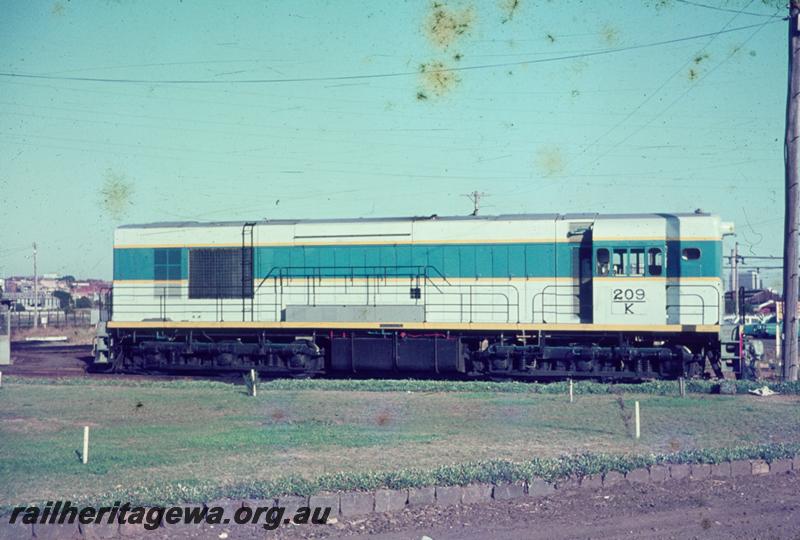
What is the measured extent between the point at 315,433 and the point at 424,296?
8.61m

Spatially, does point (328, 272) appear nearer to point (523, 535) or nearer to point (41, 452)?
point (41, 452)

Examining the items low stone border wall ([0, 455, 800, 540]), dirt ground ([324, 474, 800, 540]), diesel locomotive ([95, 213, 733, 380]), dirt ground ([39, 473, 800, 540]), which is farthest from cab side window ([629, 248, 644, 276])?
dirt ground ([39, 473, 800, 540])

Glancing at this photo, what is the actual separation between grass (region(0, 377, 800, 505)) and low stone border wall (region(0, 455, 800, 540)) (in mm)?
303

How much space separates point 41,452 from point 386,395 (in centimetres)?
712

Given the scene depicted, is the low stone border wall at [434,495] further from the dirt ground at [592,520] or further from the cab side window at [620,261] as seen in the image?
the cab side window at [620,261]

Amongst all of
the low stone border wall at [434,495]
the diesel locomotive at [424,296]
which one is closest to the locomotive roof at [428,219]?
the diesel locomotive at [424,296]

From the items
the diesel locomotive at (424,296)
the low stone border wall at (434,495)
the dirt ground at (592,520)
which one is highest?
the diesel locomotive at (424,296)

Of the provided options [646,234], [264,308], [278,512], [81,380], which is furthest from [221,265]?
[278,512]

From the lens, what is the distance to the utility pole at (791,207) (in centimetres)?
1625

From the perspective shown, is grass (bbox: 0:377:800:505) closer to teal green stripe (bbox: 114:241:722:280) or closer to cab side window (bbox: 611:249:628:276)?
cab side window (bbox: 611:249:628:276)

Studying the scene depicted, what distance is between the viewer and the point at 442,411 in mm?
13031

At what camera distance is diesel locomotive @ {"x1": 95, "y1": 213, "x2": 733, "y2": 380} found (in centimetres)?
1770

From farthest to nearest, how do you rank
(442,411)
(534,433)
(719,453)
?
(442,411)
(534,433)
(719,453)

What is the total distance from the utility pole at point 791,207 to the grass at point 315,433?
208 cm
